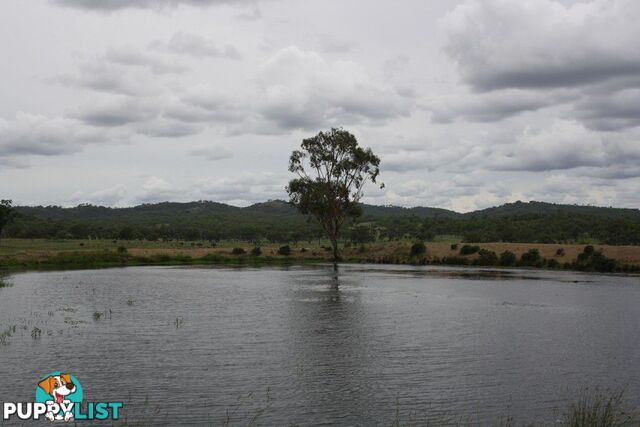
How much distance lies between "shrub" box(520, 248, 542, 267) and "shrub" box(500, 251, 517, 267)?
1229 millimetres

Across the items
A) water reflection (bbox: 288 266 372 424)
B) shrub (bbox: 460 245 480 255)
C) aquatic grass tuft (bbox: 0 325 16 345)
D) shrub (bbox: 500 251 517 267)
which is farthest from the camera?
shrub (bbox: 460 245 480 255)

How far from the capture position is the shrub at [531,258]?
8456cm

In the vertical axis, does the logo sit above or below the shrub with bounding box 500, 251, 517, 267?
below

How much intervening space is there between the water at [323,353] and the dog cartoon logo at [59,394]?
46 centimetres

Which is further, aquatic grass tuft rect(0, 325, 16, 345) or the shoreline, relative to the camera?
the shoreline

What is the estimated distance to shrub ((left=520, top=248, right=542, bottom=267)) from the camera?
8456cm

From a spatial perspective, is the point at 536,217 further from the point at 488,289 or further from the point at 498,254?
the point at 488,289

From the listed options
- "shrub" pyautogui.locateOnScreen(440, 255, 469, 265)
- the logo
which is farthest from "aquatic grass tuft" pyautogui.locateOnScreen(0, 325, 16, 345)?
"shrub" pyautogui.locateOnScreen(440, 255, 469, 265)

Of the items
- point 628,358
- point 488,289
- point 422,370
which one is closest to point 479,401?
point 422,370

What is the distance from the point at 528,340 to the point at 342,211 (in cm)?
7701

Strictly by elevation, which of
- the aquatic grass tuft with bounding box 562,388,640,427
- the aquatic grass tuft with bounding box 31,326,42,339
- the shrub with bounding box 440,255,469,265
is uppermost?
the shrub with bounding box 440,255,469,265

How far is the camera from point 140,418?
15.7 m

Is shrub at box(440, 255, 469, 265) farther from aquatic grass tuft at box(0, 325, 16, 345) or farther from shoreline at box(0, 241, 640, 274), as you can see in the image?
aquatic grass tuft at box(0, 325, 16, 345)

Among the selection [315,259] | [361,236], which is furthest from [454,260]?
[361,236]
